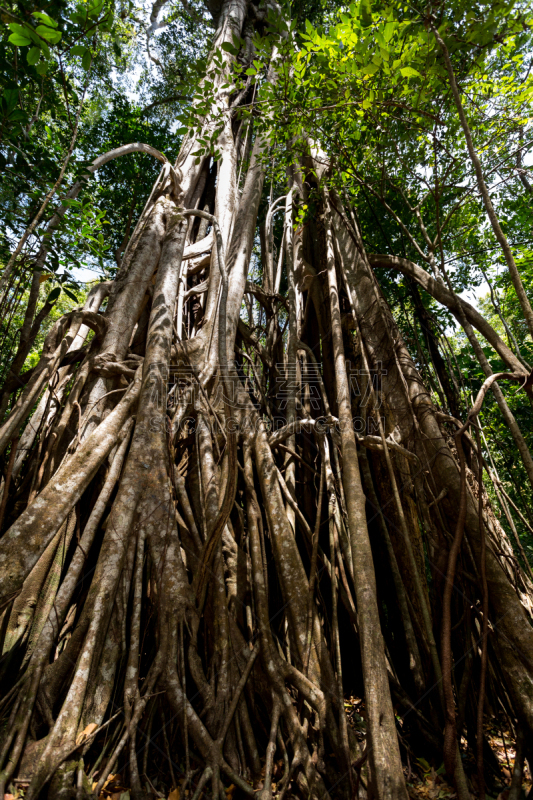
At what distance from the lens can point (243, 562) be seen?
231 cm

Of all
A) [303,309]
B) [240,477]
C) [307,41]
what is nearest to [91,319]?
[240,477]

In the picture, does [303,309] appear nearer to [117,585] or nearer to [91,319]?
[91,319]

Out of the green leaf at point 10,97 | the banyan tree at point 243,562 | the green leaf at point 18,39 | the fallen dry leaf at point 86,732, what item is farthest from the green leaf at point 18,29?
the fallen dry leaf at point 86,732

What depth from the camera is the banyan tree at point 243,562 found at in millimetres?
1508

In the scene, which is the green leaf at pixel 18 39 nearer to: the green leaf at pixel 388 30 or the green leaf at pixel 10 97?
the green leaf at pixel 10 97

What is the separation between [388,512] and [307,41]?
3.03 m

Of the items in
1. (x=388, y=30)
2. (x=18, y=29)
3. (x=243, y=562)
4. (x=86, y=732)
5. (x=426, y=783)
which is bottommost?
(x=426, y=783)

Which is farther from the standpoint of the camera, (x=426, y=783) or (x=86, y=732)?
(x=426, y=783)

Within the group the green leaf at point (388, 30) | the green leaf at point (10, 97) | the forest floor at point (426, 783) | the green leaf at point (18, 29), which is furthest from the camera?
the green leaf at point (388, 30)

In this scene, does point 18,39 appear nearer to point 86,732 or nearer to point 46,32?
point 46,32

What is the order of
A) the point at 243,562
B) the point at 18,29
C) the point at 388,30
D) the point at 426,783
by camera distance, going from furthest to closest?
the point at 243,562, the point at 388,30, the point at 426,783, the point at 18,29

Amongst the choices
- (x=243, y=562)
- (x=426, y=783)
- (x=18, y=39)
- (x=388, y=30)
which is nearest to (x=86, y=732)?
(x=243, y=562)

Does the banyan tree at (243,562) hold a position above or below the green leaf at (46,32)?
below

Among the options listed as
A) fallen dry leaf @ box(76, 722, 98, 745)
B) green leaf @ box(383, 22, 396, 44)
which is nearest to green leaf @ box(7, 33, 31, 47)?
green leaf @ box(383, 22, 396, 44)
